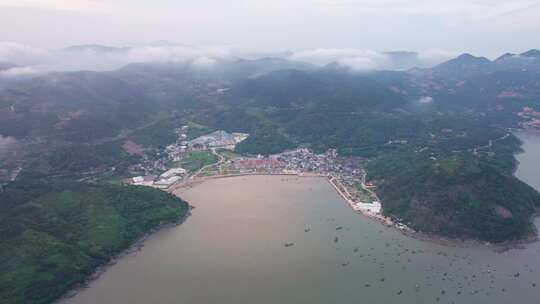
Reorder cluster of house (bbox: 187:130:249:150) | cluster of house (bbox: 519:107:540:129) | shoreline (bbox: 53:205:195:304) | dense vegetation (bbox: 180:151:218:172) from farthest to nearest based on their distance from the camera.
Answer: cluster of house (bbox: 519:107:540:129) < cluster of house (bbox: 187:130:249:150) < dense vegetation (bbox: 180:151:218:172) < shoreline (bbox: 53:205:195:304)

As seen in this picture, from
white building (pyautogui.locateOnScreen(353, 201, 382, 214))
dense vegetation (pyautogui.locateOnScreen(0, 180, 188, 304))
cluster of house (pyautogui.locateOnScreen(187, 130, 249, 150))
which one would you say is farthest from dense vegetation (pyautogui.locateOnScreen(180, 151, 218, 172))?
white building (pyautogui.locateOnScreen(353, 201, 382, 214))

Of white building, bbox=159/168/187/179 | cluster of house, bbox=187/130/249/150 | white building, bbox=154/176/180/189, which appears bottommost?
white building, bbox=154/176/180/189

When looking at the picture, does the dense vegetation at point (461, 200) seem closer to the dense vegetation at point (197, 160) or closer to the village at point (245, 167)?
the village at point (245, 167)

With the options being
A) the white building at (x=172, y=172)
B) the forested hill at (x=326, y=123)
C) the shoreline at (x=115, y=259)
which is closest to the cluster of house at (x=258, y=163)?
the forested hill at (x=326, y=123)

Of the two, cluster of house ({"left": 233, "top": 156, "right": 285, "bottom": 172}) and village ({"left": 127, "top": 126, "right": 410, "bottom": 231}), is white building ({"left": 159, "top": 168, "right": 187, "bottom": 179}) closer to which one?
village ({"left": 127, "top": 126, "right": 410, "bottom": 231})

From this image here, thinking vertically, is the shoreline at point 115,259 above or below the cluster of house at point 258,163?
below

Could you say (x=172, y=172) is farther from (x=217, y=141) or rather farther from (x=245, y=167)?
(x=217, y=141)

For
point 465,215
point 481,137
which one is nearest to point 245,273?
point 465,215

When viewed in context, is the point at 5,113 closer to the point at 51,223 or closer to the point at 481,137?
the point at 51,223
